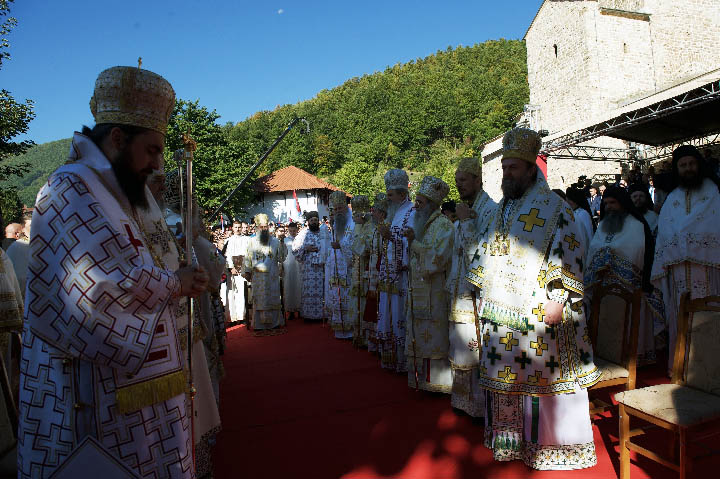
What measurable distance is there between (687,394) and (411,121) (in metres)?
71.7

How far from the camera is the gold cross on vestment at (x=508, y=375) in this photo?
3.17m

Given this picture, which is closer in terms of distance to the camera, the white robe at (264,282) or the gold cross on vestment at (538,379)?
the gold cross on vestment at (538,379)

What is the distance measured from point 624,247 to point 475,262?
8.24 feet

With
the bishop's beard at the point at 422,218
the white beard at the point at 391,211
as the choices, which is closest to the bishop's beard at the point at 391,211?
the white beard at the point at 391,211

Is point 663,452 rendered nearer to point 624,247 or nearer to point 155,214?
point 624,247

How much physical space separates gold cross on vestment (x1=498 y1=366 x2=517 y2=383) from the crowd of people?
16 mm

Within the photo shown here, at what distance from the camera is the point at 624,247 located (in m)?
5.11

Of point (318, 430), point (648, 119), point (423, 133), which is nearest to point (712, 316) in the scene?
point (318, 430)

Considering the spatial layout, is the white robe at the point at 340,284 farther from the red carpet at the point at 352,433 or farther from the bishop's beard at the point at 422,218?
the bishop's beard at the point at 422,218

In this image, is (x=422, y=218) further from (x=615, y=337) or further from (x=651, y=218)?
(x=651, y=218)

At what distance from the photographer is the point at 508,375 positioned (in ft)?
10.4

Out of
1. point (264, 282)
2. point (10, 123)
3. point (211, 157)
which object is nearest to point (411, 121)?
point (211, 157)

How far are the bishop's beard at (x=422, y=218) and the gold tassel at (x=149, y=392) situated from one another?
3454 mm

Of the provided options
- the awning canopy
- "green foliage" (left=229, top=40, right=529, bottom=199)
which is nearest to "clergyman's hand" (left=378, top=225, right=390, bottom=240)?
the awning canopy
